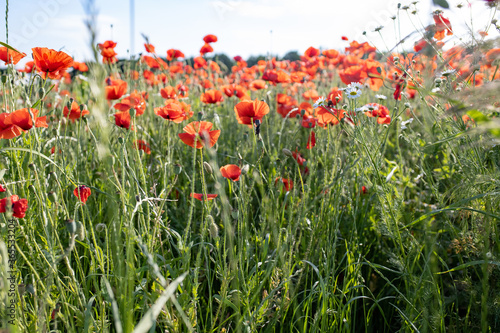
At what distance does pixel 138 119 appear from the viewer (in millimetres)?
2750

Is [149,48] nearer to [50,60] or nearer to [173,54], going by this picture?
[173,54]

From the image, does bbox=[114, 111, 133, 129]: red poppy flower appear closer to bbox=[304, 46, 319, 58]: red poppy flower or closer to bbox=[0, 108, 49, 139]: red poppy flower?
bbox=[0, 108, 49, 139]: red poppy flower

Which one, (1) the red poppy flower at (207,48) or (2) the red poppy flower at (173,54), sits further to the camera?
(2) the red poppy flower at (173,54)

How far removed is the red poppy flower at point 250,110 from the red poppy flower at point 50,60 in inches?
27.7

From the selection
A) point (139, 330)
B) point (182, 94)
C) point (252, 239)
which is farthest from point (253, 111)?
point (182, 94)

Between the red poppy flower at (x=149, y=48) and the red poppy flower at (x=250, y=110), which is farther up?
the red poppy flower at (x=149, y=48)

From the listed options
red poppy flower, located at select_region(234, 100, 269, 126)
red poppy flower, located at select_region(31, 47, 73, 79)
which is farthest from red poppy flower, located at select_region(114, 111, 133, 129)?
red poppy flower, located at select_region(234, 100, 269, 126)

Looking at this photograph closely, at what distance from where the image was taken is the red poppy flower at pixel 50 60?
1.42 metres

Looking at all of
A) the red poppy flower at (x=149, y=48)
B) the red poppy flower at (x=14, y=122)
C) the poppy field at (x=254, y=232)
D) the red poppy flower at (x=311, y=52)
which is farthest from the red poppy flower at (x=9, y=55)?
the red poppy flower at (x=311, y=52)

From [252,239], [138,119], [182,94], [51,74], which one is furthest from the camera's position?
[182,94]

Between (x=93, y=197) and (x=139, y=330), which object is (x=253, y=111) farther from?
(x=139, y=330)

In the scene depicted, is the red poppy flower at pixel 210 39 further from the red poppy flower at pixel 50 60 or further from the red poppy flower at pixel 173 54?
the red poppy flower at pixel 50 60

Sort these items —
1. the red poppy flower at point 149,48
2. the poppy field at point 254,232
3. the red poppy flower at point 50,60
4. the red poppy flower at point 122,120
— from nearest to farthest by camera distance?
the poppy field at point 254,232
the red poppy flower at point 50,60
the red poppy flower at point 122,120
the red poppy flower at point 149,48

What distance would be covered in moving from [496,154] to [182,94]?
245 centimetres
